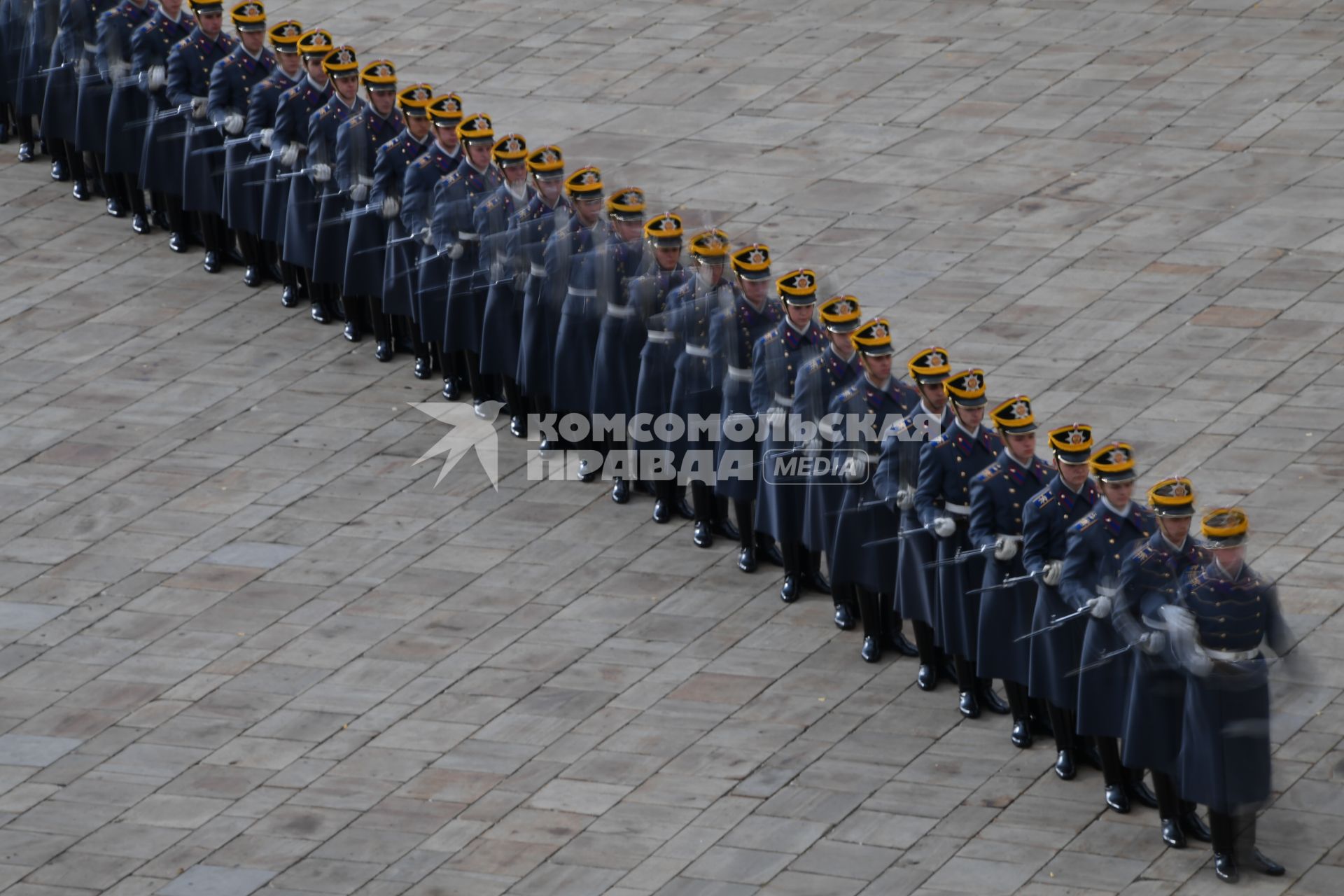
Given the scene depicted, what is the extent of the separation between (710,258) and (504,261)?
5.86 ft

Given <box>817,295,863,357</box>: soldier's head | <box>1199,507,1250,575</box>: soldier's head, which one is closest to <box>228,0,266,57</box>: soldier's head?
<box>817,295,863,357</box>: soldier's head

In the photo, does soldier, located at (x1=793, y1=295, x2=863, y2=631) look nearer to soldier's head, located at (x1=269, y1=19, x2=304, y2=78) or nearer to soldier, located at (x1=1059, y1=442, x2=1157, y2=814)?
soldier, located at (x1=1059, y1=442, x2=1157, y2=814)

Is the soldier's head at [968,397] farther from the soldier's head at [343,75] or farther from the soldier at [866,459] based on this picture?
the soldier's head at [343,75]

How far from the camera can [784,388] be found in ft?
43.3

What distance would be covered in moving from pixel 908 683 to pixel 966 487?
119 centimetres

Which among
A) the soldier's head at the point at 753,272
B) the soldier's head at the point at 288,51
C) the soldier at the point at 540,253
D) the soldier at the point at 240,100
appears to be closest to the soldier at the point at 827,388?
the soldier's head at the point at 753,272

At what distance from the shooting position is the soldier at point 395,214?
15781 millimetres

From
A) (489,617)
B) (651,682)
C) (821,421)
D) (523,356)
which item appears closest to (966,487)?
(821,421)

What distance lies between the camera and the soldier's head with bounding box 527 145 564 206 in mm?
14898

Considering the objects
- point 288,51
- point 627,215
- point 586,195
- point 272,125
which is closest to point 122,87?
point 272,125

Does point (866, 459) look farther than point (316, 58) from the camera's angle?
No

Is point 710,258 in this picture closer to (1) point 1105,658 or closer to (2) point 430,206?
(2) point 430,206

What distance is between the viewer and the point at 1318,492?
1416 cm

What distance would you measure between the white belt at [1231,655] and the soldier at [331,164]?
7177mm
